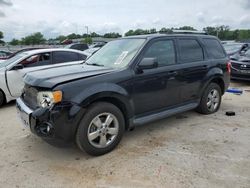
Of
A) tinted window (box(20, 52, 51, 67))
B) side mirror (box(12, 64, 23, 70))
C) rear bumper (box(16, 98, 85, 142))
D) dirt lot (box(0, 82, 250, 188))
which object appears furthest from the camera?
tinted window (box(20, 52, 51, 67))

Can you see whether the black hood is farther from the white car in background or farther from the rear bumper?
the rear bumper

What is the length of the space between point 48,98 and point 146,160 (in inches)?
63.0

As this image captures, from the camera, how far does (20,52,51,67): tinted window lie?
6934mm

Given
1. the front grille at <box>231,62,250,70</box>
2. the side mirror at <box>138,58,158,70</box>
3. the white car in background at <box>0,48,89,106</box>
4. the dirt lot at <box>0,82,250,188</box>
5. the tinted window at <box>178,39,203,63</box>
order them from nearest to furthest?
the dirt lot at <box>0,82,250,188</box> → the side mirror at <box>138,58,158,70</box> → the tinted window at <box>178,39,203,63</box> → the white car in background at <box>0,48,89,106</box> → the front grille at <box>231,62,250,70</box>

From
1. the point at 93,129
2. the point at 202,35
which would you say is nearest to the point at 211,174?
the point at 93,129

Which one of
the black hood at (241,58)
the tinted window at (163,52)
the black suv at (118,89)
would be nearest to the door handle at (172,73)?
the black suv at (118,89)

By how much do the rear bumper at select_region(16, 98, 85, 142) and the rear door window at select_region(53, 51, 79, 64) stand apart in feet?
14.0

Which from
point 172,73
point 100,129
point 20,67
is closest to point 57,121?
point 100,129

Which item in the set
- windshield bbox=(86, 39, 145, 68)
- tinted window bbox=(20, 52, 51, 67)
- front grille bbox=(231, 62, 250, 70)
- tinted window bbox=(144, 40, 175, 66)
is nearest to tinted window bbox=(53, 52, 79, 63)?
tinted window bbox=(20, 52, 51, 67)

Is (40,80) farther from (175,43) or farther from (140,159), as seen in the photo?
(175,43)

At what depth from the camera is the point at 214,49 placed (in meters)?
5.57

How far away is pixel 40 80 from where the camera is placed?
353cm

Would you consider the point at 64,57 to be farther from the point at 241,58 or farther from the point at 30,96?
the point at 241,58

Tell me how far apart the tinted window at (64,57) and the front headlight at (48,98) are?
13.4ft
